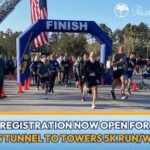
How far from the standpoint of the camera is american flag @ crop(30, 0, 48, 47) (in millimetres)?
14431

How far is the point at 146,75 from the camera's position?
2722 centimetres

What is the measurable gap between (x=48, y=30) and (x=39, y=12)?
9.19ft

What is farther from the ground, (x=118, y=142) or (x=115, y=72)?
(x=115, y=72)

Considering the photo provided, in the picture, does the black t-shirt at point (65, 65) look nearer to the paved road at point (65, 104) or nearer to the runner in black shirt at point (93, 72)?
the paved road at point (65, 104)

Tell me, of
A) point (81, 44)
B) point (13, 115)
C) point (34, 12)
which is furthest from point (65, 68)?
point (13, 115)

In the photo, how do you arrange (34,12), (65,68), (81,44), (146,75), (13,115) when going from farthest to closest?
(81,44) < (146,75) < (65,68) < (34,12) < (13,115)

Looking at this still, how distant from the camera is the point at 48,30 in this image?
20.7 meters

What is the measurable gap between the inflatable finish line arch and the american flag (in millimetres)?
844

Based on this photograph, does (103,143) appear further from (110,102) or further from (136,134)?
(110,102)

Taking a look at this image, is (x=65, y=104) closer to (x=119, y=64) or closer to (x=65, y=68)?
(x=119, y=64)

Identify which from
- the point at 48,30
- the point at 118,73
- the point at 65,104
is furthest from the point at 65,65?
the point at 65,104

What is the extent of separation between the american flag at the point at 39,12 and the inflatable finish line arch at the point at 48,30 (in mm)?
844

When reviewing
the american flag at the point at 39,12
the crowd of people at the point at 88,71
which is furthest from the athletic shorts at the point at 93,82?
the american flag at the point at 39,12

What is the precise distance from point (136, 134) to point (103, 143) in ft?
1.79
